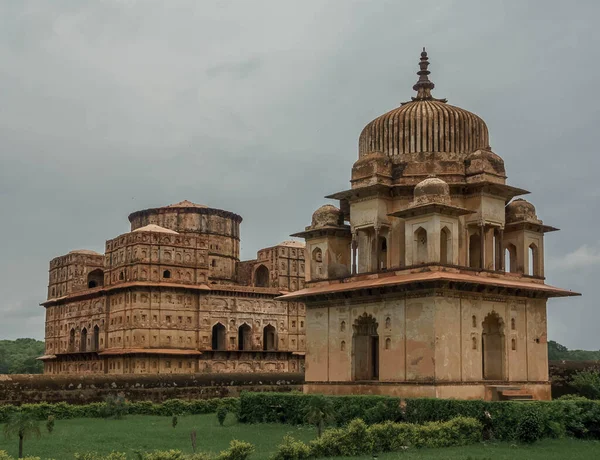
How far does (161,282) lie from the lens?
4009cm

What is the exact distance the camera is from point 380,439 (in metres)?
16.4

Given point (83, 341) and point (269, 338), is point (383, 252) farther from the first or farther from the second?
point (83, 341)

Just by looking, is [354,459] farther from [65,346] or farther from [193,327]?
[65,346]

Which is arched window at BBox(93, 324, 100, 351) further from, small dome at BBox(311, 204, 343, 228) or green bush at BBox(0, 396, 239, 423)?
small dome at BBox(311, 204, 343, 228)

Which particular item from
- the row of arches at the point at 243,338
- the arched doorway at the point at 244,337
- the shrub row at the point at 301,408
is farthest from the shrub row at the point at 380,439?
the arched doorway at the point at 244,337

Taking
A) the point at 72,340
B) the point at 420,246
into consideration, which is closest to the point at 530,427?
the point at 420,246

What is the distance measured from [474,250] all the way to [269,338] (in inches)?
928

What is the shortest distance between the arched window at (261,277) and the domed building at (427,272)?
2316 centimetres

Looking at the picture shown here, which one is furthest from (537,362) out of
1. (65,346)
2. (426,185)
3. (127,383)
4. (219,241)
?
(65,346)

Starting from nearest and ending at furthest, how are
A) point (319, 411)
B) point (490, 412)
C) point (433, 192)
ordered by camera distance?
point (319, 411) → point (490, 412) → point (433, 192)

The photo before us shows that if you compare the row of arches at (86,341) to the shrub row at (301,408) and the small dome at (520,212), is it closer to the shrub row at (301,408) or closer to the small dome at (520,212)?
the shrub row at (301,408)

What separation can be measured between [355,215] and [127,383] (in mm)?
11319

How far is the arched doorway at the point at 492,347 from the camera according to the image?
21844mm

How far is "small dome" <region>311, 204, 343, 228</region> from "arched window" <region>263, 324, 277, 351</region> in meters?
20.7
